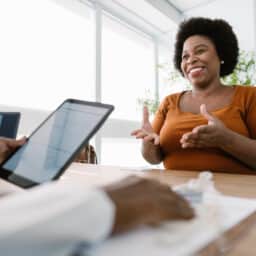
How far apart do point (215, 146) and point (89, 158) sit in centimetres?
82

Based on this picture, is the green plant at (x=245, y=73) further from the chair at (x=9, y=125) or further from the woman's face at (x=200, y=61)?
the chair at (x=9, y=125)

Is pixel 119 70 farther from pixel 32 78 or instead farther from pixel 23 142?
pixel 23 142

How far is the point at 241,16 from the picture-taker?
332cm

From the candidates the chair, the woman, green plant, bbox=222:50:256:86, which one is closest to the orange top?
the woman

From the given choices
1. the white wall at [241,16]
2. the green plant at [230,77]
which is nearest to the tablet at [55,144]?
the green plant at [230,77]

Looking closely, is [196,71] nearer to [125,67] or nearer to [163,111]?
[163,111]

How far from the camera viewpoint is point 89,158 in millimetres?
1623

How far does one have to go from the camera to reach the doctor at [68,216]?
0.21 meters

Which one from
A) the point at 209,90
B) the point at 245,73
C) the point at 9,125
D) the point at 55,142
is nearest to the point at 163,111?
the point at 209,90

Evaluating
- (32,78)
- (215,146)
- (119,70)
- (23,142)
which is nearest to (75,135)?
(23,142)

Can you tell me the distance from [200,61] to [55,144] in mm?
811

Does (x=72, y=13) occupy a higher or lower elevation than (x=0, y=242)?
higher

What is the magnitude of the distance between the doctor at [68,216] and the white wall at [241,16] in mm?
3286

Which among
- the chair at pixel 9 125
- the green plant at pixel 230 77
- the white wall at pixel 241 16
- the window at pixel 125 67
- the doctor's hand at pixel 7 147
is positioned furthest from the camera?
the white wall at pixel 241 16
